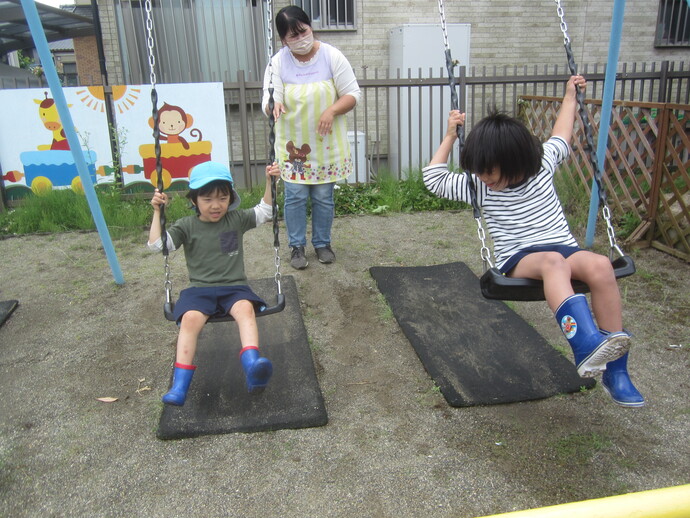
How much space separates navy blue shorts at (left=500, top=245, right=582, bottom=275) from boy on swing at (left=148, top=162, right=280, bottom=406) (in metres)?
1.14

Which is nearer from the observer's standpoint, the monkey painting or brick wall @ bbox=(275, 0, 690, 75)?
the monkey painting

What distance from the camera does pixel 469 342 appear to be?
11.2 feet

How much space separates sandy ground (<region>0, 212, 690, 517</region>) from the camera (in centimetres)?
224

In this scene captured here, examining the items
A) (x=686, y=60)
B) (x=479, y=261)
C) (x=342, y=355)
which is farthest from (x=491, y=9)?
(x=342, y=355)

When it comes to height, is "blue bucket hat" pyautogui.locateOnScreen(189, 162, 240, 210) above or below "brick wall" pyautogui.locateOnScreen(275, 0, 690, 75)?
below

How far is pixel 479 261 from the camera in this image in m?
4.71

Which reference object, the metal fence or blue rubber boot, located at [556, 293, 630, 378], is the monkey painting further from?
blue rubber boot, located at [556, 293, 630, 378]

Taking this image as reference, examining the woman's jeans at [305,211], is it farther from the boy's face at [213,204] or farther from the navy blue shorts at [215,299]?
the navy blue shorts at [215,299]

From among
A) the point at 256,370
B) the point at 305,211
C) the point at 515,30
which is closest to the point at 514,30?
the point at 515,30

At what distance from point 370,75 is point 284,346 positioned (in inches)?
253

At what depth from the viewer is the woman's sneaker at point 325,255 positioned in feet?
15.1

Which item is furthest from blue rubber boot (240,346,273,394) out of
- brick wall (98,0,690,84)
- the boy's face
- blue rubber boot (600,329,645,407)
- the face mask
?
brick wall (98,0,690,84)

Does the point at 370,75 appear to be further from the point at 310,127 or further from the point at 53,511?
the point at 53,511

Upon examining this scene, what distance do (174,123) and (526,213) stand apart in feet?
15.3
